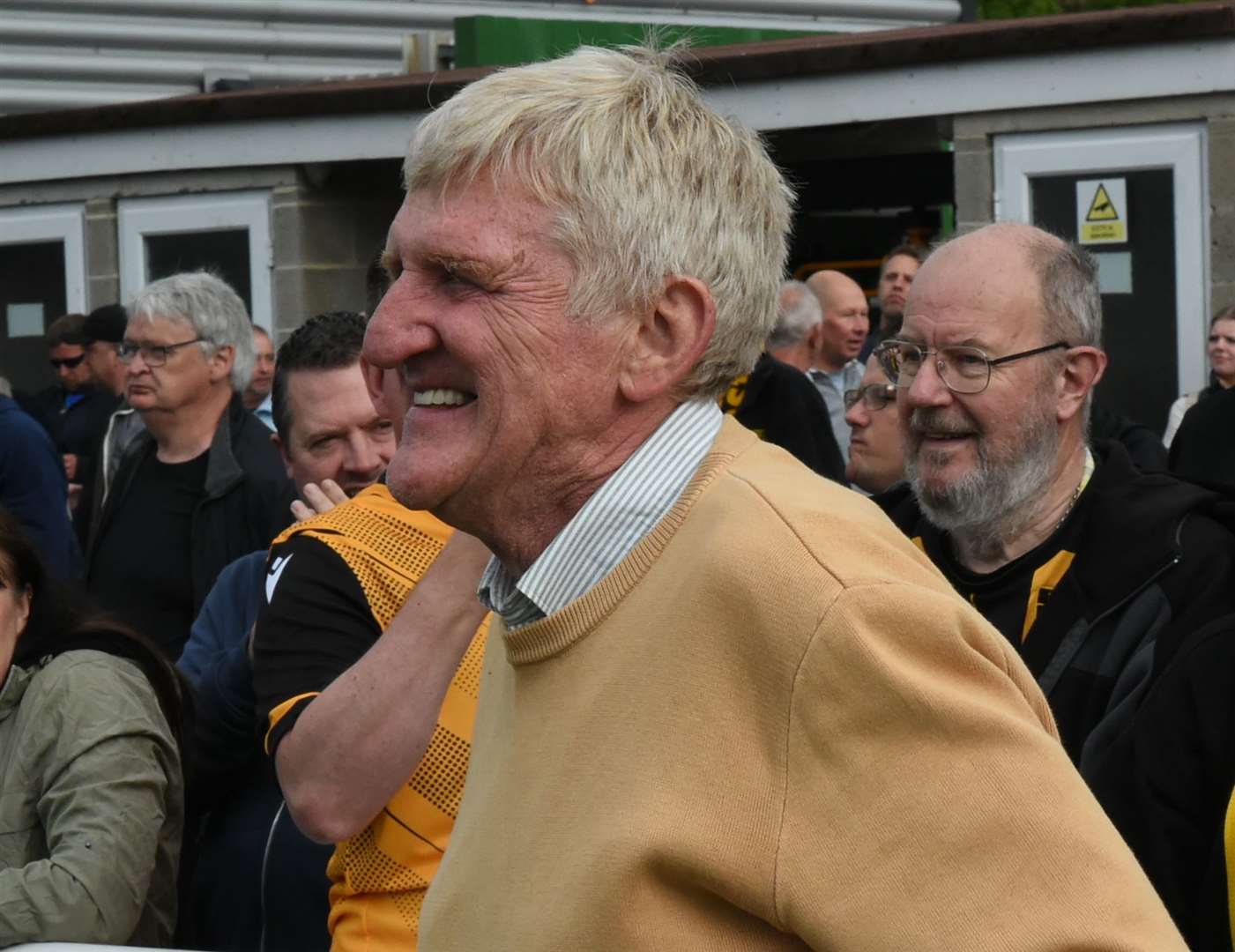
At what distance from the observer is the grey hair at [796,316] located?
8.12m

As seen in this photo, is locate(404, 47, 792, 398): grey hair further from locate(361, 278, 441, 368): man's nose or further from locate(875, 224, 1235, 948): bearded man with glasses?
locate(875, 224, 1235, 948): bearded man with glasses

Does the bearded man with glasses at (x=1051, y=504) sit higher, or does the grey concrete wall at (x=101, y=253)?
the grey concrete wall at (x=101, y=253)

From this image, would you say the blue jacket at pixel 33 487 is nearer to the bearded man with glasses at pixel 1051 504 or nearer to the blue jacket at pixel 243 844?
the blue jacket at pixel 243 844

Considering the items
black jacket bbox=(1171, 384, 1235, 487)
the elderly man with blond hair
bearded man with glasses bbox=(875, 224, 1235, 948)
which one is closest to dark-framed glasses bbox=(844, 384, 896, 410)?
bearded man with glasses bbox=(875, 224, 1235, 948)

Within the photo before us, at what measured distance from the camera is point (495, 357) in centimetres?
175

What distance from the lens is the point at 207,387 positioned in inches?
237

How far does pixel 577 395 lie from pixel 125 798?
82.7 inches

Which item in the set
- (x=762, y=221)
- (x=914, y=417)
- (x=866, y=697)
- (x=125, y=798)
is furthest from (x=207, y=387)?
(x=866, y=697)

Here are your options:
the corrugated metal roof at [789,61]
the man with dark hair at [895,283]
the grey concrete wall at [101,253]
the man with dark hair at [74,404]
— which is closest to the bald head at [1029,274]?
the corrugated metal roof at [789,61]

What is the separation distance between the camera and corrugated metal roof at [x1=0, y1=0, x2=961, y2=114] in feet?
37.9

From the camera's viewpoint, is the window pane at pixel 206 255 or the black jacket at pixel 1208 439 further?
the window pane at pixel 206 255

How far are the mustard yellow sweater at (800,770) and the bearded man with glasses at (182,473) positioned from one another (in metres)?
3.87

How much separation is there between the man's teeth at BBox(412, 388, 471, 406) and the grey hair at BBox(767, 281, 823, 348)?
632 centimetres

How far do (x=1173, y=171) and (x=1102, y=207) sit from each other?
1.00 feet
